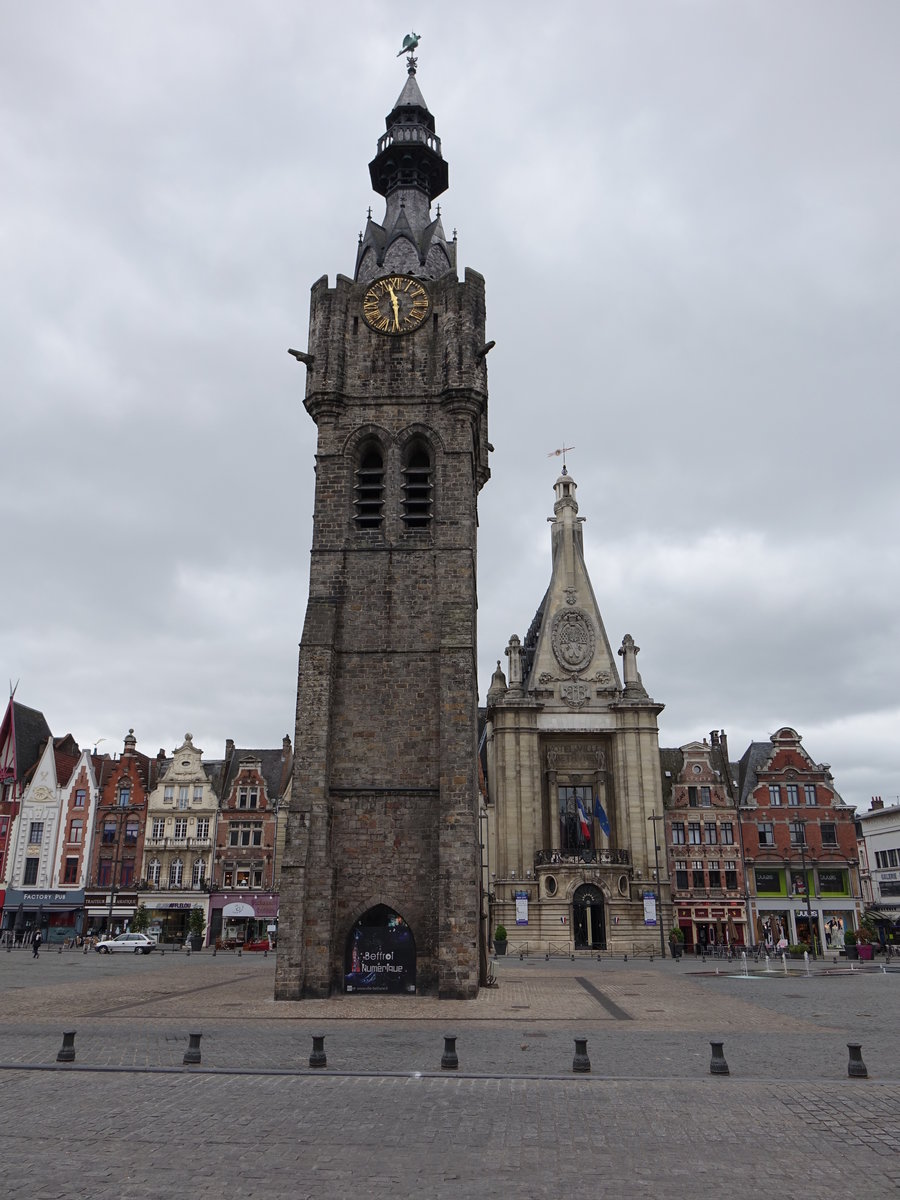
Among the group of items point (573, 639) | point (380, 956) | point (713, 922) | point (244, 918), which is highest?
point (573, 639)

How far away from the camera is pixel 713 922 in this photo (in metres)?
56.2

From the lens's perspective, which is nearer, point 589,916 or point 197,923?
point 589,916

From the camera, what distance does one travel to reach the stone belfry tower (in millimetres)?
22672

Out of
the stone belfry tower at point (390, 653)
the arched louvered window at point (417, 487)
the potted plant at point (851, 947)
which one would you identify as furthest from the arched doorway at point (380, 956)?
the potted plant at point (851, 947)

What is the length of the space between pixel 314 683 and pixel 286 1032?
380 inches

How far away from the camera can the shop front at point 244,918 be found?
5728 cm

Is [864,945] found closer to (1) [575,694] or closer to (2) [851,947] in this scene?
(2) [851,947]

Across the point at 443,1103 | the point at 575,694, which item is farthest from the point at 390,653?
the point at 575,694

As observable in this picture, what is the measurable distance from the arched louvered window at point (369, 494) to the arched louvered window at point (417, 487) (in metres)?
0.74

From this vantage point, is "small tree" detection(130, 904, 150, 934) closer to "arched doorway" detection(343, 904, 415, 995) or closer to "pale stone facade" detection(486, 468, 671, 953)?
"pale stone facade" detection(486, 468, 671, 953)

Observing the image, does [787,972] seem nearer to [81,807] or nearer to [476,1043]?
[476,1043]

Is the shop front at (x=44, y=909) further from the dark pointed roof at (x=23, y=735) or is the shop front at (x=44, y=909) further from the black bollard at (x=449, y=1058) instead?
the black bollard at (x=449, y=1058)

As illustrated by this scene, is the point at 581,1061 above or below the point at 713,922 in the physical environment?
below

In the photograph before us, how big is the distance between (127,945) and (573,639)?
102 feet
